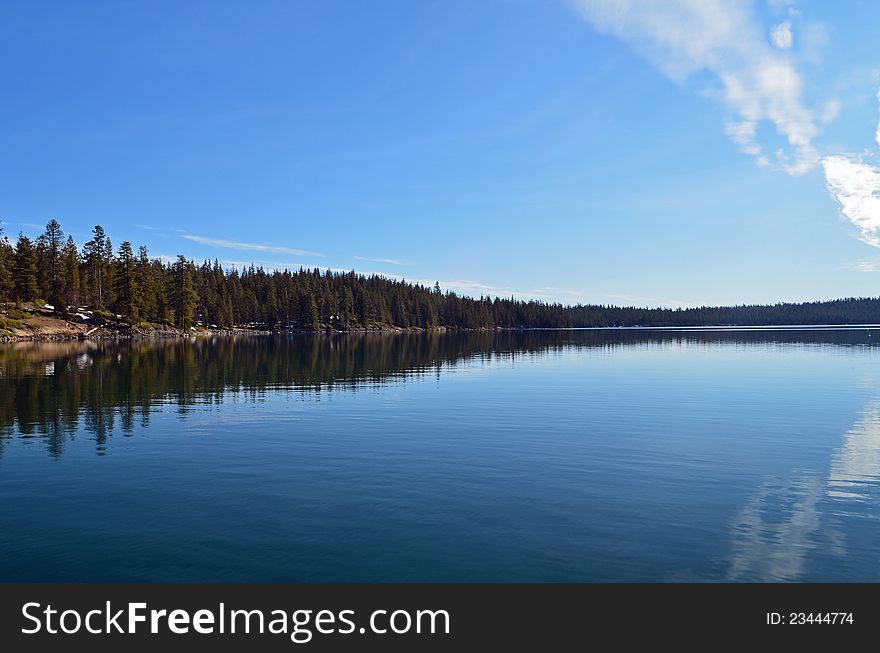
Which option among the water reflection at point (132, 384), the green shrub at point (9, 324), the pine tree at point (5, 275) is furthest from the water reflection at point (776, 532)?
the pine tree at point (5, 275)

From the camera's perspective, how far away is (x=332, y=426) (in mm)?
31984

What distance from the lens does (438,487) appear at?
1975 cm

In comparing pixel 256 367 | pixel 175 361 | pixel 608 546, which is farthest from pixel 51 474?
pixel 175 361

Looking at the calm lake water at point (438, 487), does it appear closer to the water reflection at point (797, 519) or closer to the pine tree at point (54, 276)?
the water reflection at point (797, 519)

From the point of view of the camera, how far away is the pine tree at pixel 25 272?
146750 mm

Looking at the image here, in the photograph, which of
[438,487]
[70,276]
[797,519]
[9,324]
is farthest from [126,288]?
[797,519]

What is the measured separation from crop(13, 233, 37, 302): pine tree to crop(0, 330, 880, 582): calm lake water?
128m

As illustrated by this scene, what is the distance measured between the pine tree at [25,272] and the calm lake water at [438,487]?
127799 mm

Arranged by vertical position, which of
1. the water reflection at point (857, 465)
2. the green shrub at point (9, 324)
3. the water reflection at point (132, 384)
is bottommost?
the water reflection at point (857, 465)

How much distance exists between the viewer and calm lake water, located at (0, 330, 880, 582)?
44.1 feet

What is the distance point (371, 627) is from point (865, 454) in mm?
23386

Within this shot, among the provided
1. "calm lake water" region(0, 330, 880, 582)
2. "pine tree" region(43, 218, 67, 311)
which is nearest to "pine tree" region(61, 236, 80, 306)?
"pine tree" region(43, 218, 67, 311)

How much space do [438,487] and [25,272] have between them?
16282cm

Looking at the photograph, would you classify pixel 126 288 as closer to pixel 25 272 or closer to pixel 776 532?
pixel 25 272
